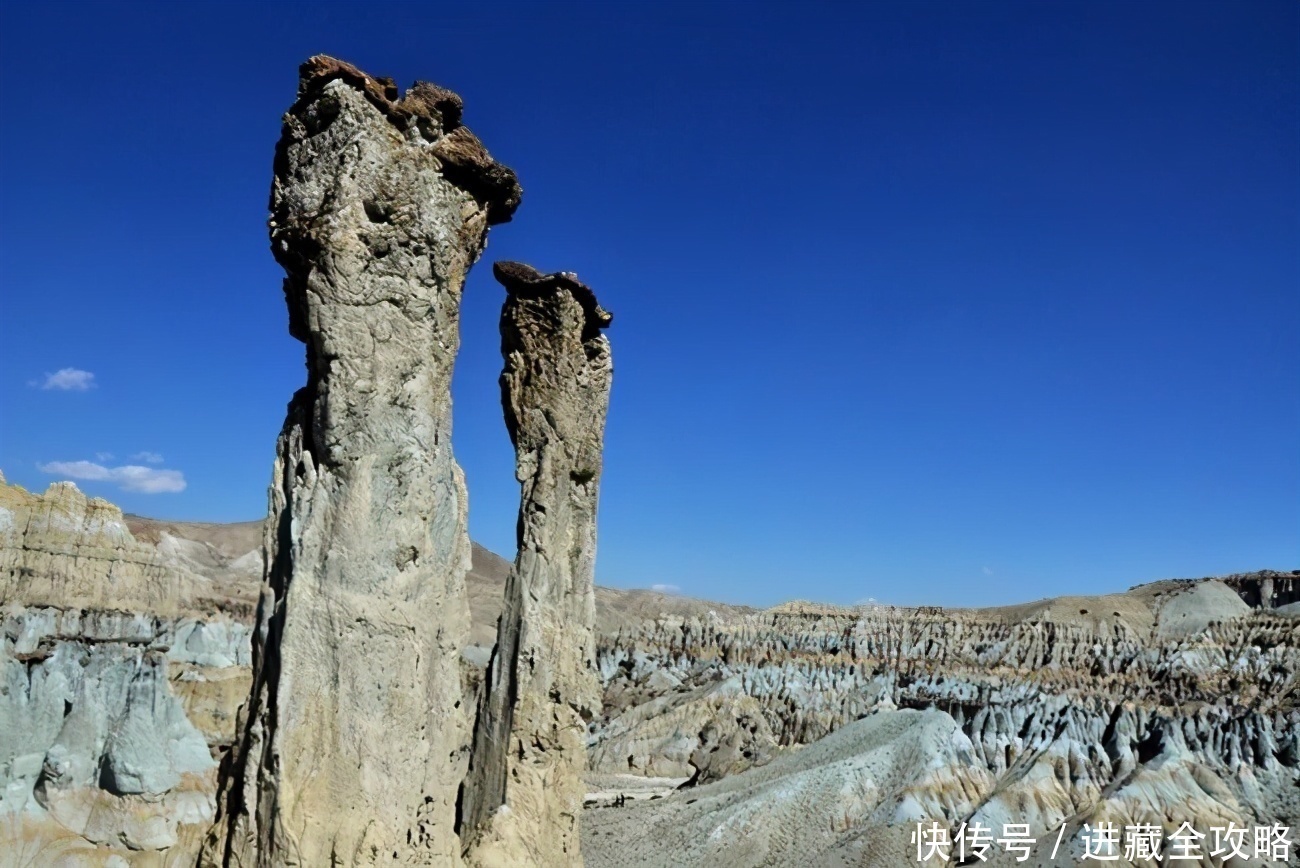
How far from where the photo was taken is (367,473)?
616 centimetres

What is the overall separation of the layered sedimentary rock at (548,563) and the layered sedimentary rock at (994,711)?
27.7 feet

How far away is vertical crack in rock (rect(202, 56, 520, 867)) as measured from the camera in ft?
19.2

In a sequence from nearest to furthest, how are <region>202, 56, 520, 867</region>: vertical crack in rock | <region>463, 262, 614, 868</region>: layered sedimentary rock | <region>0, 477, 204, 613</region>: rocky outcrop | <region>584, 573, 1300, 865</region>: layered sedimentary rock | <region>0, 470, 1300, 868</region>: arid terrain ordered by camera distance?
<region>202, 56, 520, 867</region>: vertical crack in rock, <region>463, 262, 614, 868</region>: layered sedimentary rock, <region>0, 470, 1300, 868</region>: arid terrain, <region>584, 573, 1300, 865</region>: layered sedimentary rock, <region>0, 477, 204, 613</region>: rocky outcrop

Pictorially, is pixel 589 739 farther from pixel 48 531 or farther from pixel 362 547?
pixel 362 547

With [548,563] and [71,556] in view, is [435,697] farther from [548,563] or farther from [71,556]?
[71,556]

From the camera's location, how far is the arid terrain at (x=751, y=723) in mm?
16578

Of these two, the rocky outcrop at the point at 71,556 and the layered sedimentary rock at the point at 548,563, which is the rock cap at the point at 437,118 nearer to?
the layered sedimentary rock at the point at 548,563

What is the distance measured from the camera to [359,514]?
6.11 metres

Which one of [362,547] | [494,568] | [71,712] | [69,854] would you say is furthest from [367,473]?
[494,568]

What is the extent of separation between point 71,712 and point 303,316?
566 inches

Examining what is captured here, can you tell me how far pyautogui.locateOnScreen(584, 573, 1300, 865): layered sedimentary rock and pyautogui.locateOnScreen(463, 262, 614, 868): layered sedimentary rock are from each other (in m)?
8.45

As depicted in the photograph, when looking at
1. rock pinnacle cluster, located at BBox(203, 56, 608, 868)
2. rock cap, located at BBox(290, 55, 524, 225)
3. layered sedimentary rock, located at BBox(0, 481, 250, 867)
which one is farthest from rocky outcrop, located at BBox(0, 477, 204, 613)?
rock cap, located at BBox(290, 55, 524, 225)

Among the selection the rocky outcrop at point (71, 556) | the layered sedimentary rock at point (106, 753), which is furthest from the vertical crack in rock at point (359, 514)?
the rocky outcrop at point (71, 556)

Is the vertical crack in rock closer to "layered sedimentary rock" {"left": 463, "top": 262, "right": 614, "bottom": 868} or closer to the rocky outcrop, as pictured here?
"layered sedimentary rock" {"left": 463, "top": 262, "right": 614, "bottom": 868}
